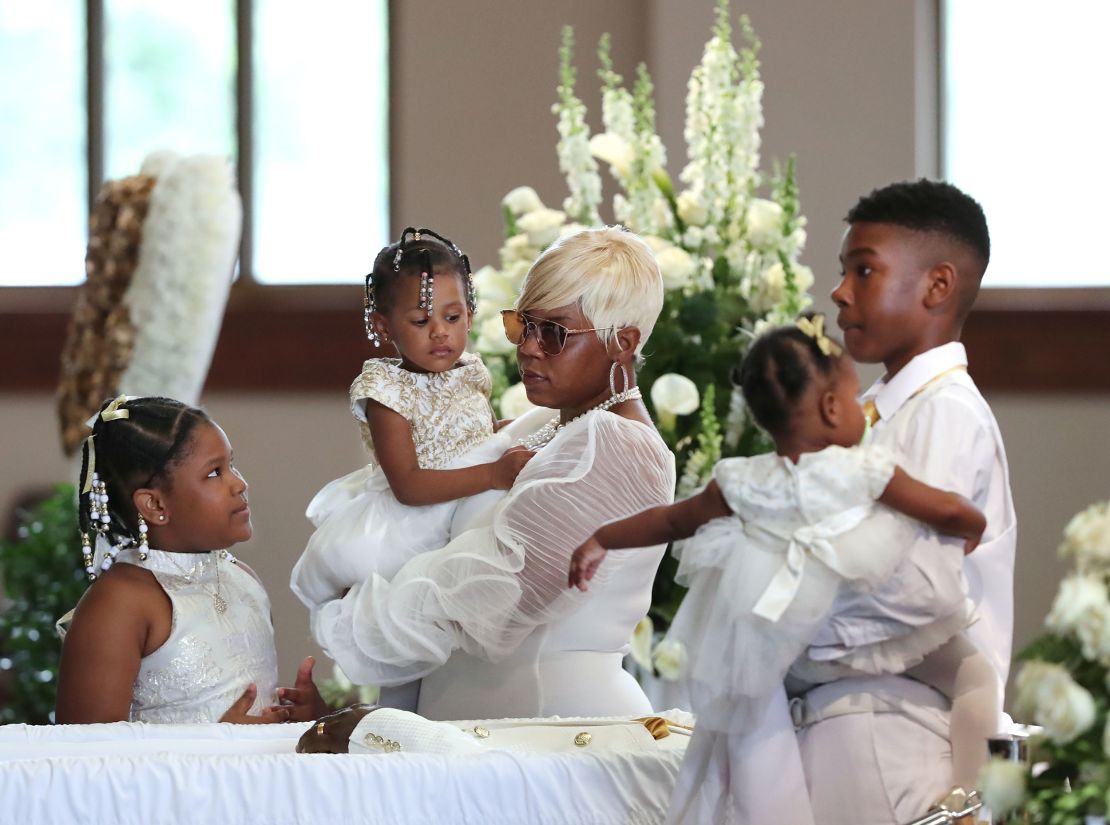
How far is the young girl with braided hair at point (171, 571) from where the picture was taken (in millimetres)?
2668

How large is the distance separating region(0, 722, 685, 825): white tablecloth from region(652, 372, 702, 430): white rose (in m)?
1.22

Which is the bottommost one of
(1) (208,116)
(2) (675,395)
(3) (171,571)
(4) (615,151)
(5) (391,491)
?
(3) (171,571)

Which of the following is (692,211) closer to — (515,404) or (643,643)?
(515,404)

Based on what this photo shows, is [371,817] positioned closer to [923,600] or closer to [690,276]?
[923,600]

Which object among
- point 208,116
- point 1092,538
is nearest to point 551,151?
point 208,116

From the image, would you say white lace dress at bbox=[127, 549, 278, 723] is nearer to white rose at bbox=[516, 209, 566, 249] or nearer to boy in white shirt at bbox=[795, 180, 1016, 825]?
boy in white shirt at bbox=[795, 180, 1016, 825]

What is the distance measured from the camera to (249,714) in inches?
109

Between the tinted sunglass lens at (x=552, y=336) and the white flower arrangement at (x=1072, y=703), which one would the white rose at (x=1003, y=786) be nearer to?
the white flower arrangement at (x=1072, y=703)

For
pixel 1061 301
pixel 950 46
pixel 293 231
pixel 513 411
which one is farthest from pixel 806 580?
pixel 293 231

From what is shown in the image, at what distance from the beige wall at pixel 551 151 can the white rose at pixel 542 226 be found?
5.63 feet

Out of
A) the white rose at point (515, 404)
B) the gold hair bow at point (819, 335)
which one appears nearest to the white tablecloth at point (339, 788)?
the gold hair bow at point (819, 335)

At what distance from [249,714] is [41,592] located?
110 inches

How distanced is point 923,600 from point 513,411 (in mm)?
1515

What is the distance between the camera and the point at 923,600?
6.32 feet
